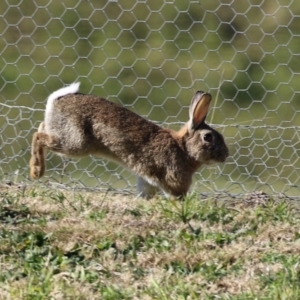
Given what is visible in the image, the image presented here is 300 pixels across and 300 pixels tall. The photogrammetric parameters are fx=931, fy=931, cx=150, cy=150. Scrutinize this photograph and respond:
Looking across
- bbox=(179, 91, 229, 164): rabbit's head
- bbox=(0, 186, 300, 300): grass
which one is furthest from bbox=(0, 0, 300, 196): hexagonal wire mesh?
bbox=(0, 186, 300, 300): grass

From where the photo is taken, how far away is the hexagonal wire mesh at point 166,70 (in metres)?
6.82

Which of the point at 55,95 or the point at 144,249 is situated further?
the point at 55,95

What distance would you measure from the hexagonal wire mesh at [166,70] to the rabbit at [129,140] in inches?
29.5

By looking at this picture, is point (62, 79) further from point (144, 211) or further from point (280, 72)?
point (144, 211)

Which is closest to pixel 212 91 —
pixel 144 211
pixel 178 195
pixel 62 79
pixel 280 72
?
pixel 280 72

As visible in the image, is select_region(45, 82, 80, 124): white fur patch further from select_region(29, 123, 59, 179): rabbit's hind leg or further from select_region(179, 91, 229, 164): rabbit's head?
select_region(179, 91, 229, 164): rabbit's head

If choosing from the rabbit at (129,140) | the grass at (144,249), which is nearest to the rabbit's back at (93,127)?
the rabbit at (129,140)

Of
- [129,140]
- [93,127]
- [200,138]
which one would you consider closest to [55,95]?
[93,127]

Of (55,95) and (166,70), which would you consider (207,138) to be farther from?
(166,70)

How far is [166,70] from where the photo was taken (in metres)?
7.62

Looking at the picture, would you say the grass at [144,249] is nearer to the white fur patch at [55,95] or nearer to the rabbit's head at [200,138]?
the white fur patch at [55,95]

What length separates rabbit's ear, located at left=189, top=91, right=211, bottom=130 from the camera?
18.1 ft

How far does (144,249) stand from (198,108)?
1.84 m

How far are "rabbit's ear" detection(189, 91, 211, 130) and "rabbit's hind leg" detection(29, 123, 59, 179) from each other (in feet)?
2.82
